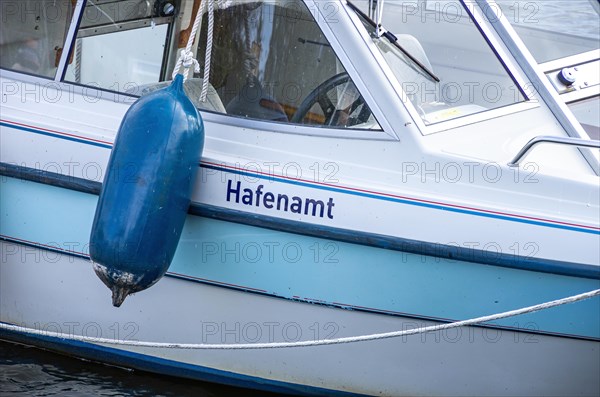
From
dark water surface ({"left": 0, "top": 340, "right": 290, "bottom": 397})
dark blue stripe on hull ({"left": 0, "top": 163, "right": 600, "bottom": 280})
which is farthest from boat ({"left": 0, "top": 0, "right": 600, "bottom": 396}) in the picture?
dark water surface ({"left": 0, "top": 340, "right": 290, "bottom": 397})

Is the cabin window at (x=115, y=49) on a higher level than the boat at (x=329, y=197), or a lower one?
higher

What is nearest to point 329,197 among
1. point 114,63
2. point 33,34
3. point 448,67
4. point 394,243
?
point 394,243

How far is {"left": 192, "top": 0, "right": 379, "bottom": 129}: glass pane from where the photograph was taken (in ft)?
13.1

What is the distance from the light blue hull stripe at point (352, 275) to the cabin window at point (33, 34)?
0.59 metres

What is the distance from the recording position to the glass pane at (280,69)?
4.01 meters

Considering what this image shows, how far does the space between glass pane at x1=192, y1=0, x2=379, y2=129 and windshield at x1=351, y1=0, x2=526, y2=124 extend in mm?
219

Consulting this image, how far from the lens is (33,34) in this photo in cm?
451

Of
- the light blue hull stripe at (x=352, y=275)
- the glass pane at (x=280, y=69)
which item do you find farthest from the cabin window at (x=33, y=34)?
the glass pane at (x=280, y=69)

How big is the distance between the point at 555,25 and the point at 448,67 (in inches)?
25.8

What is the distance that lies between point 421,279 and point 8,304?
1921 mm

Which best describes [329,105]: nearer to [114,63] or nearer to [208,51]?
[208,51]

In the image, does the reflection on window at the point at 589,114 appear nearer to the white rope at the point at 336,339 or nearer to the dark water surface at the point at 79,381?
the white rope at the point at 336,339

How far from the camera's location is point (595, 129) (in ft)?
13.7

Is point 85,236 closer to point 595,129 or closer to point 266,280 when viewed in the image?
point 266,280
